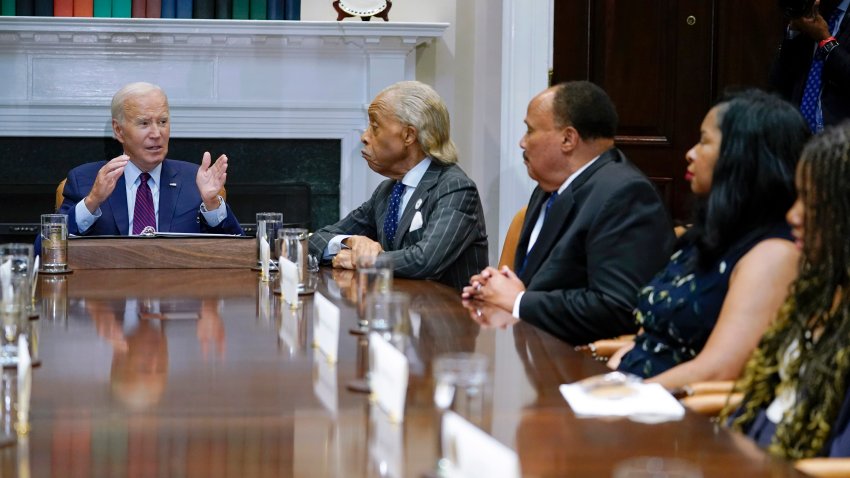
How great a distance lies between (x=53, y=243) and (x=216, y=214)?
78 centimetres

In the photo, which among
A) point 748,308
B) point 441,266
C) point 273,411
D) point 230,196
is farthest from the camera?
point 230,196

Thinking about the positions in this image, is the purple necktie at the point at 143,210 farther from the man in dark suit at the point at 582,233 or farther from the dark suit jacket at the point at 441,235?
the man in dark suit at the point at 582,233

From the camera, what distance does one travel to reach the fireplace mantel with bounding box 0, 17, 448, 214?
17.2 feet

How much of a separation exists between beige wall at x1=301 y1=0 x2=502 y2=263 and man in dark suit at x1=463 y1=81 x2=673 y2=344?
2150 millimetres

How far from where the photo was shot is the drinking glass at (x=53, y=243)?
127 inches

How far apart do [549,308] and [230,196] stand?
3076mm

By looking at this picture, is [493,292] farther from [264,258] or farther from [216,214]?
[216,214]

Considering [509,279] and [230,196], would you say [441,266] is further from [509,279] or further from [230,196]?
[230,196]

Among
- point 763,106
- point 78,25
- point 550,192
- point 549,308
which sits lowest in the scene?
point 549,308

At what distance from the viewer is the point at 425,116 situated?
363 cm

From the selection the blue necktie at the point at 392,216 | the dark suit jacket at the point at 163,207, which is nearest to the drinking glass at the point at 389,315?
the blue necktie at the point at 392,216

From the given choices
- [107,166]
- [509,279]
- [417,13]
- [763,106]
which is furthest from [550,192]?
[417,13]

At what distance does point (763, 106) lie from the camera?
7.20ft

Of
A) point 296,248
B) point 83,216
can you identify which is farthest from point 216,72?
point 296,248
